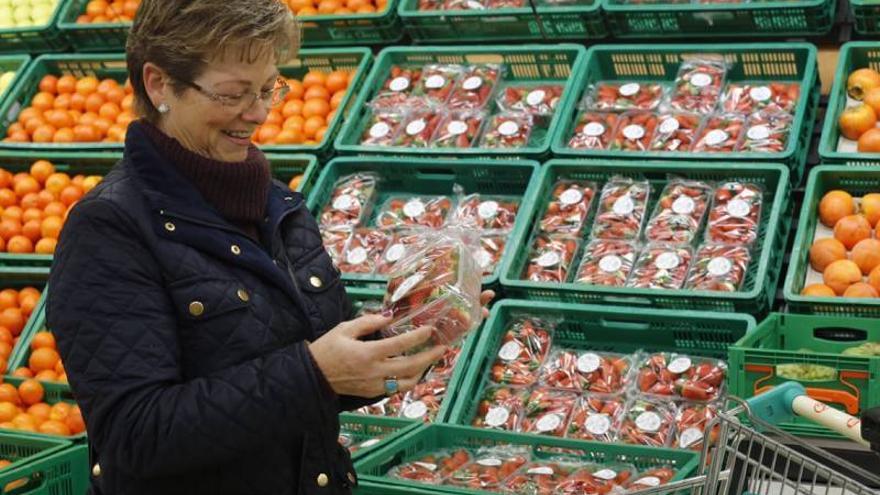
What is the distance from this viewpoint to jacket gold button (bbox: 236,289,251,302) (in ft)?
7.23

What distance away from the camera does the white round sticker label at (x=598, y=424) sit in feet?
13.4

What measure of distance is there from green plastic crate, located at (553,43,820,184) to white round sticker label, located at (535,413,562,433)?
3.79ft

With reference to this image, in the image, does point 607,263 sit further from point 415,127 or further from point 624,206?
point 415,127

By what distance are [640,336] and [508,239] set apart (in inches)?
24.0

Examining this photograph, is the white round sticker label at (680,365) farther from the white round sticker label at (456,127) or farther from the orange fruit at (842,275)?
the white round sticker label at (456,127)

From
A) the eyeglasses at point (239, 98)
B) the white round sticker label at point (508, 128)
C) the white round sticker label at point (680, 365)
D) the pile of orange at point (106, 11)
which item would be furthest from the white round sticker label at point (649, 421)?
the pile of orange at point (106, 11)

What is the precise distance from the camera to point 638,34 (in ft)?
17.6

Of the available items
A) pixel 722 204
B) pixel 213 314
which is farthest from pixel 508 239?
pixel 213 314

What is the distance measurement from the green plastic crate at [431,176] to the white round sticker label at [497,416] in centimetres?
93

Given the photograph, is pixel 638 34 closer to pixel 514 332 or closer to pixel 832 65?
pixel 832 65

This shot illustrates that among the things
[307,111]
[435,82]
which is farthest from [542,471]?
[307,111]


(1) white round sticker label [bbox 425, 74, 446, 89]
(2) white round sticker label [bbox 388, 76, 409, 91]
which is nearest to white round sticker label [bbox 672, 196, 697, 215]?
(1) white round sticker label [bbox 425, 74, 446, 89]

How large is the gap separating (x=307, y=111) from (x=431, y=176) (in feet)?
2.38

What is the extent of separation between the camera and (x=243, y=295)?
221 cm
